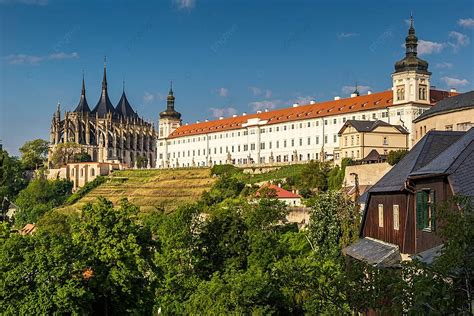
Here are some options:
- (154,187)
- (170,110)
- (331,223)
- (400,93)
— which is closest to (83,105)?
(170,110)

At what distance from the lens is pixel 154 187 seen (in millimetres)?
93000

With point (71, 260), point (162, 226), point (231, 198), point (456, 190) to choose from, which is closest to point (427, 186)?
point (456, 190)

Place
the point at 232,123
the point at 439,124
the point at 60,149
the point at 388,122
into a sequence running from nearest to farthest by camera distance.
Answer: the point at 439,124 < the point at 388,122 < the point at 232,123 < the point at 60,149

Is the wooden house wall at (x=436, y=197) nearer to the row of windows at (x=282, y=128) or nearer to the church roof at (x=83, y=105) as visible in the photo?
the row of windows at (x=282, y=128)

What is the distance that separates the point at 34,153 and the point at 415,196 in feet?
409

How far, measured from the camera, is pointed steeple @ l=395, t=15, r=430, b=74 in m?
73.6

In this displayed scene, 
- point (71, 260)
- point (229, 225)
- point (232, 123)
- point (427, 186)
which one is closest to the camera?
point (427, 186)

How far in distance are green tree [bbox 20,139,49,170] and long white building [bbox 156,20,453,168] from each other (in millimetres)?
26308

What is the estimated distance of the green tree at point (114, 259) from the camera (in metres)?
25.2

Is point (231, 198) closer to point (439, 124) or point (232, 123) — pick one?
point (439, 124)

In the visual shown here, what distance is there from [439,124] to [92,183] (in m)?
67.2

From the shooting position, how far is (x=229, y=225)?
124ft

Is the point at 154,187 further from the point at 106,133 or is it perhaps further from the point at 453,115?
the point at 453,115

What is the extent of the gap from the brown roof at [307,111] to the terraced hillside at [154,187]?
11905 mm
